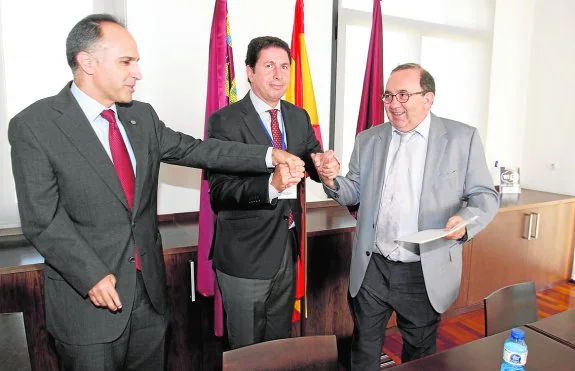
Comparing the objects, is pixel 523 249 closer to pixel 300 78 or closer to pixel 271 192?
pixel 300 78

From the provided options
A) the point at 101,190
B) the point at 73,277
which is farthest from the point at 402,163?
the point at 73,277

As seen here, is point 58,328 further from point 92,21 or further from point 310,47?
point 310,47

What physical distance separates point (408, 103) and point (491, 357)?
1.10 m

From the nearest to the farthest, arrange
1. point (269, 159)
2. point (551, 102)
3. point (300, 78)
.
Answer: point (269, 159) < point (300, 78) < point (551, 102)

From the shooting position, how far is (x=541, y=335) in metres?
1.59

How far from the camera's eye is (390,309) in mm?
2092

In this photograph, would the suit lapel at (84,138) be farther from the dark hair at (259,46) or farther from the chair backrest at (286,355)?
the dark hair at (259,46)

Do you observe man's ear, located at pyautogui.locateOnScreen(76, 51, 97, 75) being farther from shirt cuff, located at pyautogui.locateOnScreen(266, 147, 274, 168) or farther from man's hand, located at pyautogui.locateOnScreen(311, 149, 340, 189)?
man's hand, located at pyautogui.locateOnScreen(311, 149, 340, 189)

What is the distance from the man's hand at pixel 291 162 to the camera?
5.99ft

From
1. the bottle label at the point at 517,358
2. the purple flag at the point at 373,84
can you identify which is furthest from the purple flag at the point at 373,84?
the bottle label at the point at 517,358

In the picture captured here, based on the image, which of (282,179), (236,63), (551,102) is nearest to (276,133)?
(282,179)

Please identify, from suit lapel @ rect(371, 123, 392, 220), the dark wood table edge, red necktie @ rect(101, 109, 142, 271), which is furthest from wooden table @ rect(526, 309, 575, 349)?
red necktie @ rect(101, 109, 142, 271)

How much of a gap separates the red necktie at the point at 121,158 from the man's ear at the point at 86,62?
0.49ft

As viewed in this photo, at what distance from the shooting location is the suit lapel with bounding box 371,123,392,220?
2.04m
